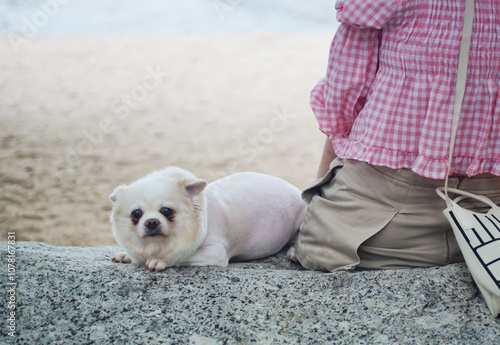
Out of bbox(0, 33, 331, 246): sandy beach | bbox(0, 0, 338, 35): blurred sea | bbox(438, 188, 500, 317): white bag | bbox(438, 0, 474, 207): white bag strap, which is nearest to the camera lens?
bbox(438, 188, 500, 317): white bag

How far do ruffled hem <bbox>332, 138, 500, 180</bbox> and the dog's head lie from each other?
1.85ft

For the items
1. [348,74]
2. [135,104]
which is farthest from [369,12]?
[135,104]

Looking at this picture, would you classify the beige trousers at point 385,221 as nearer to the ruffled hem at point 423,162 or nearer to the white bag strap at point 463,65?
the ruffled hem at point 423,162

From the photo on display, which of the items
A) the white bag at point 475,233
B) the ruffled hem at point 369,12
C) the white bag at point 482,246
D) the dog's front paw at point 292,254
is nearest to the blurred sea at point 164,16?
the dog's front paw at point 292,254

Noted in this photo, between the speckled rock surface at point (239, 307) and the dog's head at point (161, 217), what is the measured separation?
8cm

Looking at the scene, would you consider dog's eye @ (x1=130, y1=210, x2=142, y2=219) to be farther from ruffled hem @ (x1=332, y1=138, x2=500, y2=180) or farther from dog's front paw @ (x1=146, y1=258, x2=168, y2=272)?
ruffled hem @ (x1=332, y1=138, x2=500, y2=180)

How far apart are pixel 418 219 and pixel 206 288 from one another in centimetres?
73

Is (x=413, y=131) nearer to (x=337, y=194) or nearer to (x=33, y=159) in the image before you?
(x=337, y=194)

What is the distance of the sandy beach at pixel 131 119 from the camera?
174 inches

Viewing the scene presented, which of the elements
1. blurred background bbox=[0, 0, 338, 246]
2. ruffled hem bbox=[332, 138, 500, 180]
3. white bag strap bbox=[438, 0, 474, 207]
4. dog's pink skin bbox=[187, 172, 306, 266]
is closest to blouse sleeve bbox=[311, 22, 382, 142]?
ruffled hem bbox=[332, 138, 500, 180]

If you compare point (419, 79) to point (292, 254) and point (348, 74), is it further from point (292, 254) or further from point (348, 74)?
point (292, 254)

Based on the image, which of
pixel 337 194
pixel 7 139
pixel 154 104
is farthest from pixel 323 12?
pixel 337 194

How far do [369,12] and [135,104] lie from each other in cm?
517

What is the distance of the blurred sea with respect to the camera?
31.6 ft
